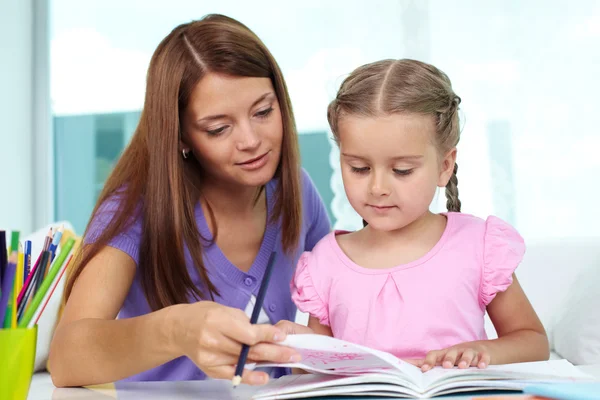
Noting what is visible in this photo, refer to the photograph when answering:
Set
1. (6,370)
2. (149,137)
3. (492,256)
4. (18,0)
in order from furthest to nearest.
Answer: (18,0)
(149,137)
(492,256)
(6,370)

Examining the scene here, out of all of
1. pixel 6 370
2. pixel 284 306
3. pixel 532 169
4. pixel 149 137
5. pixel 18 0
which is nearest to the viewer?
pixel 6 370

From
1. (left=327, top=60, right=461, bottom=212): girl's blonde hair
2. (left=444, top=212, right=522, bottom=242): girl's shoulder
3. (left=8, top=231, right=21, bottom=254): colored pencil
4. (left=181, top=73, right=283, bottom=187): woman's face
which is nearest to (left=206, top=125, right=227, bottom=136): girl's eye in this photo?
(left=181, top=73, right=283, bottom=187): woman's face

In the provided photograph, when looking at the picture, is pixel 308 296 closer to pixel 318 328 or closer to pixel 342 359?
pixel 318 328

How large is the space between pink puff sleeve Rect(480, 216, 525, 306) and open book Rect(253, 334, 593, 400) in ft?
0.92

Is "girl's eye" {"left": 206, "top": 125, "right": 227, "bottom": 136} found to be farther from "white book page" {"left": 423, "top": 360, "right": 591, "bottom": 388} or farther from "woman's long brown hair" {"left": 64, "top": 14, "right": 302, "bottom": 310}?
"white book page" {"left": 423, "top": 360, "right": 591, "bottom": 388}

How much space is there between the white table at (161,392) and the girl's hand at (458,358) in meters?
0.15

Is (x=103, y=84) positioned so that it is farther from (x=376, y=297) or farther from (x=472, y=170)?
(x=376, y=297)

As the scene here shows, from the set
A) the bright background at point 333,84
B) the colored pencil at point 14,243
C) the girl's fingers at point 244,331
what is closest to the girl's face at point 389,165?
the girl's fingers at point 244,331

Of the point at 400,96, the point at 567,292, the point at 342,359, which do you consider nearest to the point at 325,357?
the point at 342,359

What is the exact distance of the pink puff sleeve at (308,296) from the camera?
126 centimetres

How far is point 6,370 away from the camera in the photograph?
0.77 m

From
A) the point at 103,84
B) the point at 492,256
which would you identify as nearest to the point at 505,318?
the point at 492,256

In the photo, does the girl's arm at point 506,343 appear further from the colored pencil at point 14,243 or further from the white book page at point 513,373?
the colored pencil at point 14,243

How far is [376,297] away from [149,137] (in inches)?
→ 20.4
